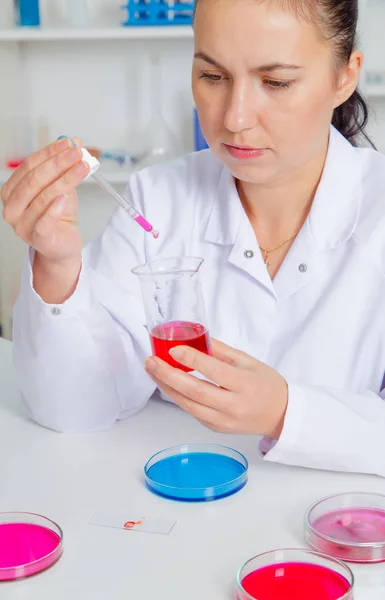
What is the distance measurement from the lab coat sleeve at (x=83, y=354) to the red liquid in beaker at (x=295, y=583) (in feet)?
1.78

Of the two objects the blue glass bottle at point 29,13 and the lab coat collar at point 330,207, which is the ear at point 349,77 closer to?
the lab coat collar at point 330,207

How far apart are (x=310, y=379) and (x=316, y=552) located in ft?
1.92

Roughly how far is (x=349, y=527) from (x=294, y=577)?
15cm

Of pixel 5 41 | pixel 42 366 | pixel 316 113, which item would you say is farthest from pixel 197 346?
pixel 5 41

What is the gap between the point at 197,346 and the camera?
1.13 m

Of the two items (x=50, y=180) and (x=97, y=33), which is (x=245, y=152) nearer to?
(x=50, y=180)

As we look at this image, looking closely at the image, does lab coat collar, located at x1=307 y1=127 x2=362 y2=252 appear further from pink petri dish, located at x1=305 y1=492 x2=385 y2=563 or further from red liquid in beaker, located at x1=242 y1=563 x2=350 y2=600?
red liquid in beaker, located at x1=242 y1=563 x2=350 y2=600

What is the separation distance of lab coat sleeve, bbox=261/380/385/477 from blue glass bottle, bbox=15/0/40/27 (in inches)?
103

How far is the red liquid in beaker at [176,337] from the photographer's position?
112 cm

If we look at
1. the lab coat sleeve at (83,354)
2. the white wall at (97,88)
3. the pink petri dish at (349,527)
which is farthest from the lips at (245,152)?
the white wall at (97,88)

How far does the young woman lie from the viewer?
126cm

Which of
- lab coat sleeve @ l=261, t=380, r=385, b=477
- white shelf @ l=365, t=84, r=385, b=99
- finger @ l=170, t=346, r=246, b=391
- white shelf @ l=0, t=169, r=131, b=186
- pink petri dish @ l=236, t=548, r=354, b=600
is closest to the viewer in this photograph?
pink petri dish @ l=236, t=548, r=354, b=600

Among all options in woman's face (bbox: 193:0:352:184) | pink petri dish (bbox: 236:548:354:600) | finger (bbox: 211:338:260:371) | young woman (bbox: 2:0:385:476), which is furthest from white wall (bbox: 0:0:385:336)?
pink petri dish (bbox: 236:548:354:600)

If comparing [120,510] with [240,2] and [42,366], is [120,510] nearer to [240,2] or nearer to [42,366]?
[42,366]
